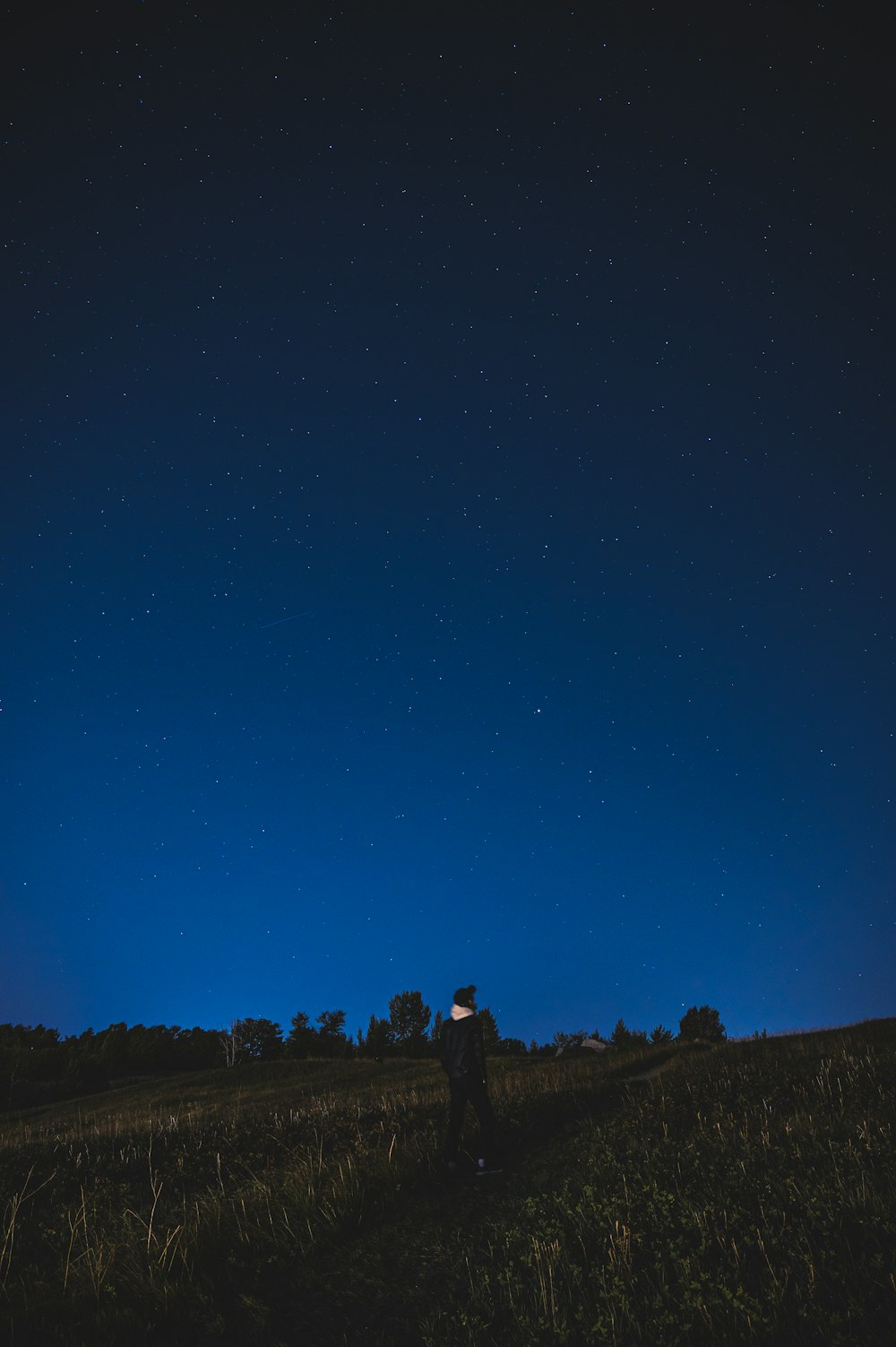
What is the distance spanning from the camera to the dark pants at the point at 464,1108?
26.8 feet

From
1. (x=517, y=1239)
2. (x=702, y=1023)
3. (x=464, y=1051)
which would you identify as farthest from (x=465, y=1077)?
(x=702, y=1023)

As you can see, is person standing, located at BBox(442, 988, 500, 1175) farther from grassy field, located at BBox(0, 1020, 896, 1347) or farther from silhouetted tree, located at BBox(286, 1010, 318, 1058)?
silhouetted tree, located at BBox(286, 1010, 318, 1058)

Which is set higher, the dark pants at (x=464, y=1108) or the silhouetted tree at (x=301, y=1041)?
the dark pants at (x=464, y=1108)

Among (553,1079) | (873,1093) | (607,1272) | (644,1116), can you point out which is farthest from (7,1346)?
(553,1079)

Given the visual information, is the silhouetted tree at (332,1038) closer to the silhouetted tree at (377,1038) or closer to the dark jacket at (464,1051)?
the silhouetted tree at (377,1038)

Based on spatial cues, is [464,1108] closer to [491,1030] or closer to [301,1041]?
[301,1041]

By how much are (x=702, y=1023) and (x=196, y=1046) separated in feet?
176

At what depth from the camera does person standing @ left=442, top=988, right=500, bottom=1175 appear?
8141 mm

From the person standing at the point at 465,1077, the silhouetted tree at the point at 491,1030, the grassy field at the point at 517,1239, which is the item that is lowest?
the silhouetted tree at the point at 491,1030

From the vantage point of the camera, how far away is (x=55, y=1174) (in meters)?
10.7

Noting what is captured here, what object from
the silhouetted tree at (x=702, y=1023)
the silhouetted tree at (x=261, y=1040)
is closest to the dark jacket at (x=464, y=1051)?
the silhouetted tree at (x=702, y=1023)

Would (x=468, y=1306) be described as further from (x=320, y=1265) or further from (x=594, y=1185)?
(x=594, y=1185)

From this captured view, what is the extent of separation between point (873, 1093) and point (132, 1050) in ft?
249

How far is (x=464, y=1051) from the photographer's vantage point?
854 centimetres
